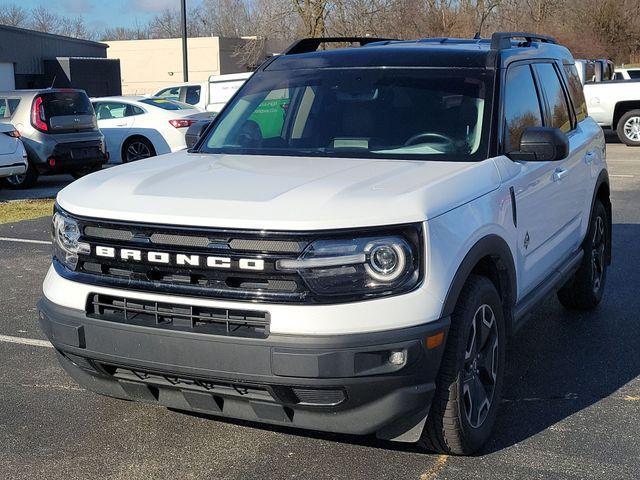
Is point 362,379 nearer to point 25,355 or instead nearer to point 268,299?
point 268,299

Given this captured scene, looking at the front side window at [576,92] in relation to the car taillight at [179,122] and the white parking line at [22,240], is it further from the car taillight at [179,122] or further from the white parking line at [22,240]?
the car taillight at [179,122]

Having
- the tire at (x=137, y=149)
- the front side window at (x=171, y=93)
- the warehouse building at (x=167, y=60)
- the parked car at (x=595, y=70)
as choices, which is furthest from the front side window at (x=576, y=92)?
the warehouse building at (x=167, y=60)

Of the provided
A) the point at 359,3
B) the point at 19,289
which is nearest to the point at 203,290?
the point at 19,289

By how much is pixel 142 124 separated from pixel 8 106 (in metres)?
2.74

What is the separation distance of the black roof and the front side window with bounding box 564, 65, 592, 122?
2.11 feet

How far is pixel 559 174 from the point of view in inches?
205

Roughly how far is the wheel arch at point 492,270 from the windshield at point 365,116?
56cm

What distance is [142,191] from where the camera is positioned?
3801mm

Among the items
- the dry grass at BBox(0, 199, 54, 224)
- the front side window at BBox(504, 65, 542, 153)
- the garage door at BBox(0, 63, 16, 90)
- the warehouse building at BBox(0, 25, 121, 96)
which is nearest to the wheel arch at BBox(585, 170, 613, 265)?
the front side window at BBox(504, 65, 542, 153)

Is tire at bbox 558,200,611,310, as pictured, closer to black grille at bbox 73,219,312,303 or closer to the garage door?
black grille at bbox 73,219,312,303

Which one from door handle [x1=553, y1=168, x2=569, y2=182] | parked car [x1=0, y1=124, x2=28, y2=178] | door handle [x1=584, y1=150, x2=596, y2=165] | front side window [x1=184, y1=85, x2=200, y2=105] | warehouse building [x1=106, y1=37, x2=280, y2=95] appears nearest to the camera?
door handle [x1=553, y1=168, x2=569, y2=182]

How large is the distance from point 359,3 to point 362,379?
2744 centimetres

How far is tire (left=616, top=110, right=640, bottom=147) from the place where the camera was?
68.3ft

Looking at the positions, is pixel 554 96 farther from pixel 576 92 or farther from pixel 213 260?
pixel 213 260
